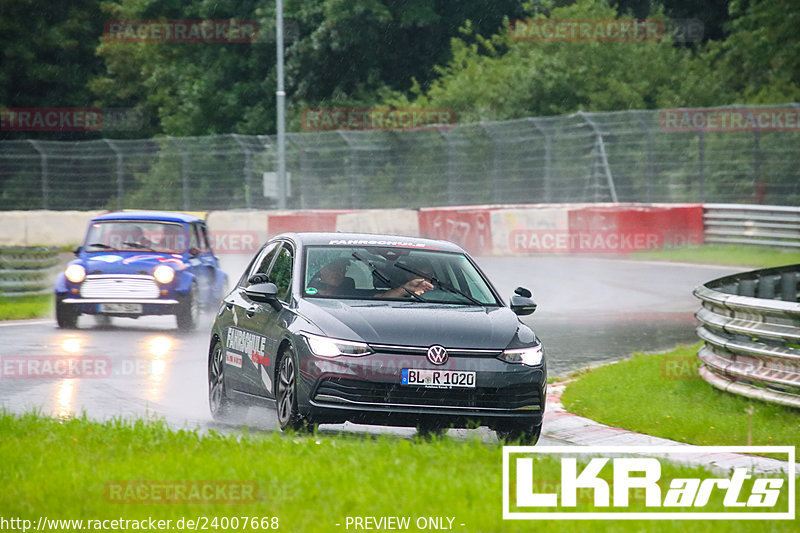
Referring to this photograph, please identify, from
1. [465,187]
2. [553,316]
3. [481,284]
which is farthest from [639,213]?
[481,284]

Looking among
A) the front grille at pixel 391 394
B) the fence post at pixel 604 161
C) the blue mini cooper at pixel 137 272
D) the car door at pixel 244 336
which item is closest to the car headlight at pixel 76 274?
the blue mini cooper at pixel 137 272

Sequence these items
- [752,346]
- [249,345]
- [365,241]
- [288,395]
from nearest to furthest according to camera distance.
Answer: [288,395]
[249,345]
[365,241]
[752,346]

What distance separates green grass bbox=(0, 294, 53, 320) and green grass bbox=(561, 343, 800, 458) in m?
9.80

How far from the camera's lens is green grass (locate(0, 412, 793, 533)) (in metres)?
6.19

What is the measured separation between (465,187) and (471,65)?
11.6 meters

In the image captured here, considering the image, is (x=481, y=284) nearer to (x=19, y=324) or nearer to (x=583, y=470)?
(x=583, y=470)

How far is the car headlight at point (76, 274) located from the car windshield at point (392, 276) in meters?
7.51

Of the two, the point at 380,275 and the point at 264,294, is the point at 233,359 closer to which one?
the point at 264,294

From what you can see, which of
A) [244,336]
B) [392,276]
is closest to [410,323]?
[392,276]

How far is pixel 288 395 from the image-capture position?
908 cm

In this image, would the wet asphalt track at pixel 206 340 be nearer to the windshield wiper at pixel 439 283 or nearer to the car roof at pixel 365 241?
the windshield wiper at pixel 439 283

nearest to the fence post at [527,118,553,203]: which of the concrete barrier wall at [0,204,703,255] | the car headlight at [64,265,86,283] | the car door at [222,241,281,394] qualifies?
the concrete barrier wall at [0,204,703,255]

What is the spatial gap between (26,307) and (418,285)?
12.7 meters

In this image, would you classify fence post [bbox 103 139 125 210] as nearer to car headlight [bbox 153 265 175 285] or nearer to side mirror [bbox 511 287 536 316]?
car headlight [bbox 153 265 175 285]
